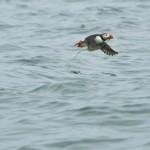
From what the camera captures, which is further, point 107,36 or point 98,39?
point 98,39

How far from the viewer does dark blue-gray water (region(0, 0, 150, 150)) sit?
7.77 meters

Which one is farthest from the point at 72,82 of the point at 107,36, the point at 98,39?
the point at 107,36

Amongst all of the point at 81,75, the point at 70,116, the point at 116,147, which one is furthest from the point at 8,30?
the point at 116,147

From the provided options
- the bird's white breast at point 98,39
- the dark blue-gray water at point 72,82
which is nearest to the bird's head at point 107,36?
the bird's white breast at point 98,39

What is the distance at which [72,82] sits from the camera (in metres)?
10.5

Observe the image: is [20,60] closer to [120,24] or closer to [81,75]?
[81,75]

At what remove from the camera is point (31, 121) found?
8391mm

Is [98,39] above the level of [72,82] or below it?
above

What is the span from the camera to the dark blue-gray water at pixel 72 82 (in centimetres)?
777

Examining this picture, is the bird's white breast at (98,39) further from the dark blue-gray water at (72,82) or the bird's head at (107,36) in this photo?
the dark blue-gray water at (72,82)

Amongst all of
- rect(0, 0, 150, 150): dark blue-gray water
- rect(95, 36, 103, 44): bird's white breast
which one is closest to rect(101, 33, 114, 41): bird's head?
rect(95, 36, 103, 44): bird's white breast

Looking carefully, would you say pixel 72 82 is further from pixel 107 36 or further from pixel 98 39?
pixel 107 36

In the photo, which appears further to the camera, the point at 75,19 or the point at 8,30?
the point at 75,19

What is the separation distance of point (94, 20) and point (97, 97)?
7.99 m
